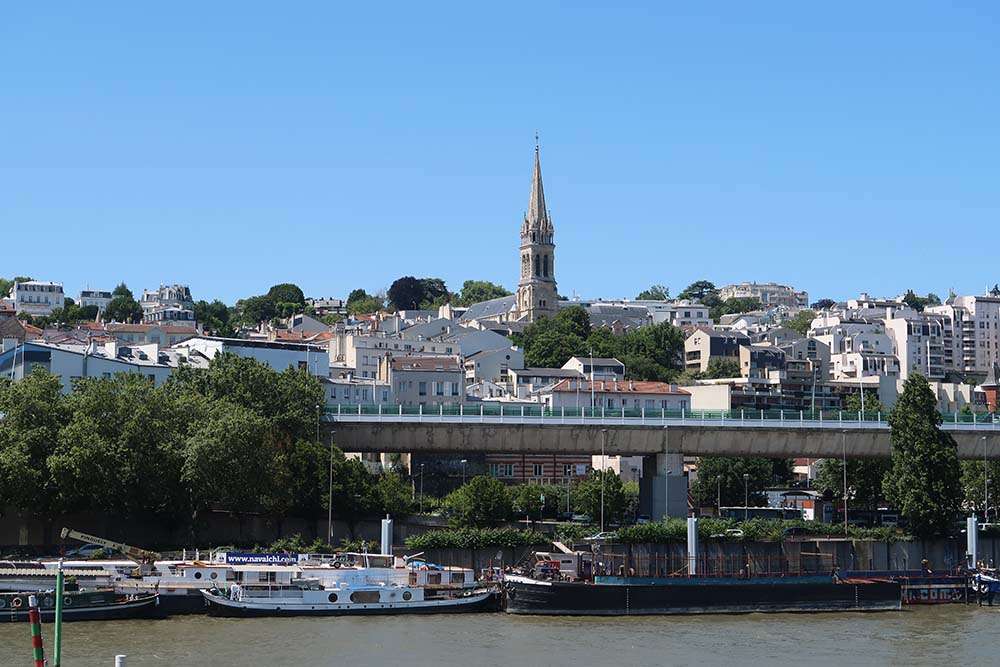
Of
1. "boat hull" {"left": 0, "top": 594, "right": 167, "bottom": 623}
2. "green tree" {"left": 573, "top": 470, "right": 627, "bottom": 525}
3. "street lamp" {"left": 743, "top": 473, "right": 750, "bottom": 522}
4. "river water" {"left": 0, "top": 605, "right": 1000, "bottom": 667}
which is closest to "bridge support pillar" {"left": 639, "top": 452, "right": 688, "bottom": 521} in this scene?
"green tree" {"left": 573, "top": 470, "right": 627, "bottom": 525}

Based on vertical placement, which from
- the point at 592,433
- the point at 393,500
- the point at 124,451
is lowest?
the point at 393,500

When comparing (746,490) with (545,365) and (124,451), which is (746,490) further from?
(545,365)

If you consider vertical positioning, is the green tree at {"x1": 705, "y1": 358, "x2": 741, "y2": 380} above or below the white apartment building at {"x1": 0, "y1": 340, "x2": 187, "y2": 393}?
above

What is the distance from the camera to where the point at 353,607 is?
205ft

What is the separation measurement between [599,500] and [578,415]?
676cm

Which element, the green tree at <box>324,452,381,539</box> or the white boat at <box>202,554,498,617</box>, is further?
the green tree at <box>324,452,381,539</box>

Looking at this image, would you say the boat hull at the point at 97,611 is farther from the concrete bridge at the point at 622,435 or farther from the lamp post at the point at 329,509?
the concrete bridge at the point at 622,435

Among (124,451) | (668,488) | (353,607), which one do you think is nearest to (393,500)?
(124,451)

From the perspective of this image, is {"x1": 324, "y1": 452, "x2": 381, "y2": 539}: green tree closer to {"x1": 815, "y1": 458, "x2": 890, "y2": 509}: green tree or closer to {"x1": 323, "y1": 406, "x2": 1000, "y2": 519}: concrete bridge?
{"x1": 323, "y1": 406, "x2": 1000, "y2": 519}: concrete bridge

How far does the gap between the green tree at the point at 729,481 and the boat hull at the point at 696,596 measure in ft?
143

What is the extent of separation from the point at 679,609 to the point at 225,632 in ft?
66.0

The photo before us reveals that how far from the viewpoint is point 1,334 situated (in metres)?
150

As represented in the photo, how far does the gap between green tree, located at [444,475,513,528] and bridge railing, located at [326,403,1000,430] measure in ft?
12.2

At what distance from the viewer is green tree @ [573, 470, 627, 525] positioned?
294 feet
